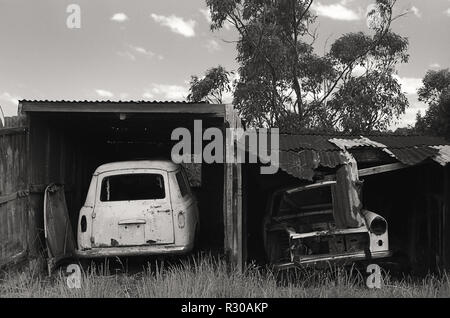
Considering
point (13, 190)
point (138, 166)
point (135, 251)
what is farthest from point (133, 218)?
point (13, 190)

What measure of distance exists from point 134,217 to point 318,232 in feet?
9.69

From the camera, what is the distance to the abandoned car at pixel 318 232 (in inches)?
303

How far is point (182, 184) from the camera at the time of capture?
9586 millimetres

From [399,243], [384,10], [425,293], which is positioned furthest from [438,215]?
[384,10]

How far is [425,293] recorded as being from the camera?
6.74 meters

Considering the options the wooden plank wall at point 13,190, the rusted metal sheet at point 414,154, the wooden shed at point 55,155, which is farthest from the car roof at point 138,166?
the rusted metal sheet at point 414,154

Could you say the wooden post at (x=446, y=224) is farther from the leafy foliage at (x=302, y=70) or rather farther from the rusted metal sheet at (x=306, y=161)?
the leafy foliage at (x=302, y=70)

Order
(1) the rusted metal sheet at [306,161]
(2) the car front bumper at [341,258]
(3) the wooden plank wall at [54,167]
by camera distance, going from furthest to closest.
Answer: (3) the wooden plank wall at [54,167] → (1) the rusted metal sheet at [306,161] → (2) the car front bumper at [341,258]

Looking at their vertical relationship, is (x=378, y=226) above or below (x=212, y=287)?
above

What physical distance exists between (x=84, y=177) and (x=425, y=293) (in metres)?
7.91

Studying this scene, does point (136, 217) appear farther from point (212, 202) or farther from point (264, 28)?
point (264, 28)

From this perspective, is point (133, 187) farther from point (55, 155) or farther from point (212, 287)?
point (212, 287)

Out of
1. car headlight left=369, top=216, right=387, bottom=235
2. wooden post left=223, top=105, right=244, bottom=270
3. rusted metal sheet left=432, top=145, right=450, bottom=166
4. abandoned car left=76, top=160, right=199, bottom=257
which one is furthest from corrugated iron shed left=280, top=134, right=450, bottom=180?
abandoned car left=76, top=160, right=199, bottom=257

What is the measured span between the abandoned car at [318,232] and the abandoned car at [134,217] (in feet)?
4.90
